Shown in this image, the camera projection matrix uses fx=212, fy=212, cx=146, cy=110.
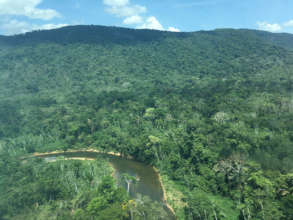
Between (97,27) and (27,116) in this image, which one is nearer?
(27,116)

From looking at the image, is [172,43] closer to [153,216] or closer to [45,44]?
[45,44]

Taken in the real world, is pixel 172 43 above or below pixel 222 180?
above

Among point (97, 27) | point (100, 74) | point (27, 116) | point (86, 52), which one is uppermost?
point (97, 27)

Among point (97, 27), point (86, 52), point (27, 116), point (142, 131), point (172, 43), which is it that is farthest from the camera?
point (97, 27)

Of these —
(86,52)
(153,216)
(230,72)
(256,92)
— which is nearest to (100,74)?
(86,52)

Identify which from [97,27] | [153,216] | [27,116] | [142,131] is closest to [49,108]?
[27,116]

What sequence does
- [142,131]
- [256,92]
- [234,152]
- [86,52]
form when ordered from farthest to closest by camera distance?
1. [86,52]
2. [256,92]
3. [142,131]
4. [234,152]
